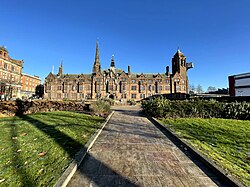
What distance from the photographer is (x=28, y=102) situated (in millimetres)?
11727

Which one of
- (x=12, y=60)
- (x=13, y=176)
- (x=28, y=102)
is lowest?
(x=13, y=176)

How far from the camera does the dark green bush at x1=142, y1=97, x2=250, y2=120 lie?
11633 mm

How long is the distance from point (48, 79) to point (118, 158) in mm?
64305

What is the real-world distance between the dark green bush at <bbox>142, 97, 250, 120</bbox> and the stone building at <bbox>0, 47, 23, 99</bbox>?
160ft

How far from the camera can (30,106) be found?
466 inches

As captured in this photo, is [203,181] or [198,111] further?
[198,111]

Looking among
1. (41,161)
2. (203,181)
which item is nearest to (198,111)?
(203,181)

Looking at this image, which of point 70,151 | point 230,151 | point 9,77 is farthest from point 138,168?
point 9,77

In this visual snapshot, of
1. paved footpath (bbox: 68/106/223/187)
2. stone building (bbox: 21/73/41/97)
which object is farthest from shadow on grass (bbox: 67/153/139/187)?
stone building (bbox: 21/73/41/97)

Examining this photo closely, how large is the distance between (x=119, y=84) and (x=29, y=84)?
5706 centimetres

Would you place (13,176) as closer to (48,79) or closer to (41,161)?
(41,161)

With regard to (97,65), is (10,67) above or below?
below

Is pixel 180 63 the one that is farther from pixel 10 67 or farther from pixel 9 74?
pixel 9 74

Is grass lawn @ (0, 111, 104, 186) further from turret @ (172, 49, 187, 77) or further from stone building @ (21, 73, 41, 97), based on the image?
stone building @ (21, 73, 41, 97)
